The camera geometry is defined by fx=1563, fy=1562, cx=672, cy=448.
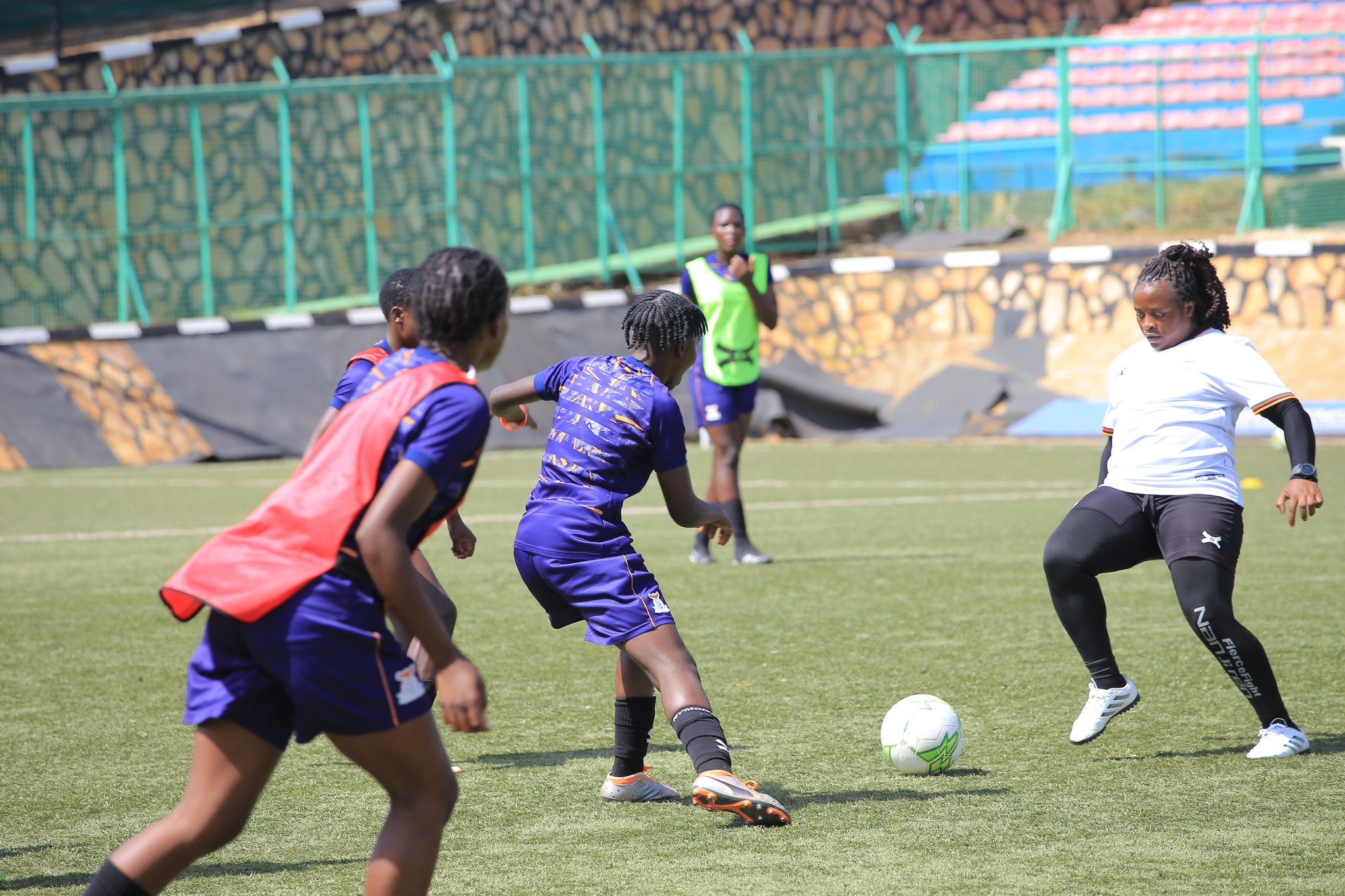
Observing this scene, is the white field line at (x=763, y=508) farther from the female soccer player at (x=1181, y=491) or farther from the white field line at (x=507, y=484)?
the female soccer player at (x=1181, y=491)

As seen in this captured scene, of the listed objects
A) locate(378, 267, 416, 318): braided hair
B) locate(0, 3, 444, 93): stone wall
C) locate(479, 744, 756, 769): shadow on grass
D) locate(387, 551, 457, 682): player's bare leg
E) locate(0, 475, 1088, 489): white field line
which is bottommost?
locate(0, 475, 1088, 489): white field line

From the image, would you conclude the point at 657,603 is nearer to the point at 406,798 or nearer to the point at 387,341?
the point at 387,341

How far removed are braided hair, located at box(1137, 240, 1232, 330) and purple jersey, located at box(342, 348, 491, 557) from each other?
299 cm

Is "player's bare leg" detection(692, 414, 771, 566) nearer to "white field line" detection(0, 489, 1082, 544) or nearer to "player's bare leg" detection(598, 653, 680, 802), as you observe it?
"white field line" detection(0, 489, 1082, 544)

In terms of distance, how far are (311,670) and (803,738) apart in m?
2.87

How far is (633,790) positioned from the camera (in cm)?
486

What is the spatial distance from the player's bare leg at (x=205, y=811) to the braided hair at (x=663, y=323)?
6.72ft

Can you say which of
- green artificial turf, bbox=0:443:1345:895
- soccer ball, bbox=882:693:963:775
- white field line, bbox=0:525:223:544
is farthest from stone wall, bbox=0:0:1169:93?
Result: soccer ball, bbox=882:693:963:775

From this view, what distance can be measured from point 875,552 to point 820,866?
19.4 ft

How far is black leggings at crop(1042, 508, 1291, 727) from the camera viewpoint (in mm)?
5180

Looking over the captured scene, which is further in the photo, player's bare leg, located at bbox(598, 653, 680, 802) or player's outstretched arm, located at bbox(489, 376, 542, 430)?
player's outstretched arm, located at bbox(489, 376, 542, 430)

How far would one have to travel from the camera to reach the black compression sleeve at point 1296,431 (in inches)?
200

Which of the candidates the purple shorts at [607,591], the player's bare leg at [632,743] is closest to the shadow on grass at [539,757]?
the player's bare leg at [632,743]

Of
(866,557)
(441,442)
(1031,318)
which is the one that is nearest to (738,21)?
(1031,318)
